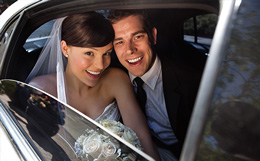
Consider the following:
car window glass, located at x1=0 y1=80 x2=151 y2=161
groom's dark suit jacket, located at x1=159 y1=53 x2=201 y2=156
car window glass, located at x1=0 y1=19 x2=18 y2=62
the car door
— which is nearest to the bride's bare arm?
groom's dark suit jacket, located at x1=159 y1=53 x2=201 y2=156

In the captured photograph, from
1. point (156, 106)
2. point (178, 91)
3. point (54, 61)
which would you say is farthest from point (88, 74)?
point (178, 91)

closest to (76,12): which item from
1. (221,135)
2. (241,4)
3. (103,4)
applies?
(103,4)

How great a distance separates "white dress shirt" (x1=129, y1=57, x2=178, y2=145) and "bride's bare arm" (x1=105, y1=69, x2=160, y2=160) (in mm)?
59

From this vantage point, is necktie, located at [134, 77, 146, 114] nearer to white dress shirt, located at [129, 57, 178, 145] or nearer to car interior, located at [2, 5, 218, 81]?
white dress shirt, located at [129, 57, 178, 145]

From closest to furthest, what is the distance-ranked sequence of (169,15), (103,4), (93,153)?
(93,153), (103,4), (169,15)

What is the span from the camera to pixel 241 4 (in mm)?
832

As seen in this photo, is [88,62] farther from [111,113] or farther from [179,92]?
[179,92]

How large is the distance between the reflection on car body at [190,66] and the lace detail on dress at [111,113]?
0.48 meters

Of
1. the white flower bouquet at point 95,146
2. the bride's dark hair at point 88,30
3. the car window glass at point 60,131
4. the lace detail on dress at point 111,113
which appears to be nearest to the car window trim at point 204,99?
the car window glass at point 60,131

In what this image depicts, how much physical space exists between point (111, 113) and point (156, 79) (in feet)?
1.48

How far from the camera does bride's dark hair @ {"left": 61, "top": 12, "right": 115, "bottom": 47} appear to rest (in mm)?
1585

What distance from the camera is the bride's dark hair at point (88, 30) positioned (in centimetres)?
158

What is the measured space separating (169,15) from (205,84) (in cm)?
89

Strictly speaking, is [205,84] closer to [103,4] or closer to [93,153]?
[93,153]
